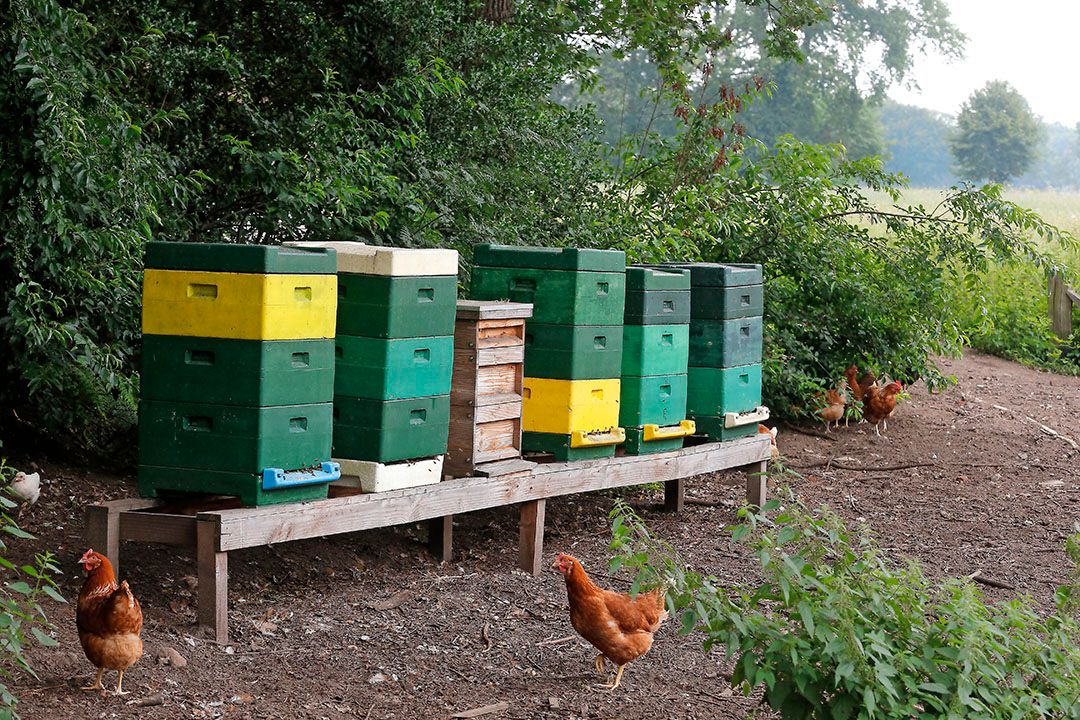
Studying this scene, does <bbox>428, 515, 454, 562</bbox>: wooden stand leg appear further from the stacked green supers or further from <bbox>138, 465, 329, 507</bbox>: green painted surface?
<bbox>138, 465, 329, 507</bbox>: green painted surface

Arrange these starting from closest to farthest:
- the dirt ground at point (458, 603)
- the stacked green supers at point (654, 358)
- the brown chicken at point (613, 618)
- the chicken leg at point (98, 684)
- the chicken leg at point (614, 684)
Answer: the chicken leg at point (98, 684) < the dirt ground at point (458, 603) < the brown chicken at point (613, 618) < the chicken leg at point (614, 684) < the stacked green supers at point (654, 358)

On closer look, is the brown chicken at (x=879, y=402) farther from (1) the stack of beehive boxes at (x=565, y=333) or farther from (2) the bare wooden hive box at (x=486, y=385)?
(2) the bare wooden hive box at (x=486, y=385)

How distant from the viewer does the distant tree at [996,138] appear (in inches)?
2537

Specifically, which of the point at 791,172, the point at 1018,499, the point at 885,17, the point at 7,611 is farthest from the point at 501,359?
the point at 885,17

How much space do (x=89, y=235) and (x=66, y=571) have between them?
5.68 feet

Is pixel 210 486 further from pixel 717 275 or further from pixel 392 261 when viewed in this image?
pixel 717 275

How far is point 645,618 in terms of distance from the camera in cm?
478

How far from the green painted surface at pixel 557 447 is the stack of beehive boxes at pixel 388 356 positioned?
0.96m

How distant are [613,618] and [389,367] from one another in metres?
1.57

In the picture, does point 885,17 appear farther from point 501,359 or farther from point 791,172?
point 501,359

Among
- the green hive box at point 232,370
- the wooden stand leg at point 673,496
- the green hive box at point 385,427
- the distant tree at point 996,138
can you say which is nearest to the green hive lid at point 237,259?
the green hive box at point 232,370

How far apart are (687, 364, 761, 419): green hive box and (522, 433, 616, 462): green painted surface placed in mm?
1041

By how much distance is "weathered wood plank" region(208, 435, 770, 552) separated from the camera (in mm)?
5047

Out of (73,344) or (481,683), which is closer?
(481,683)
